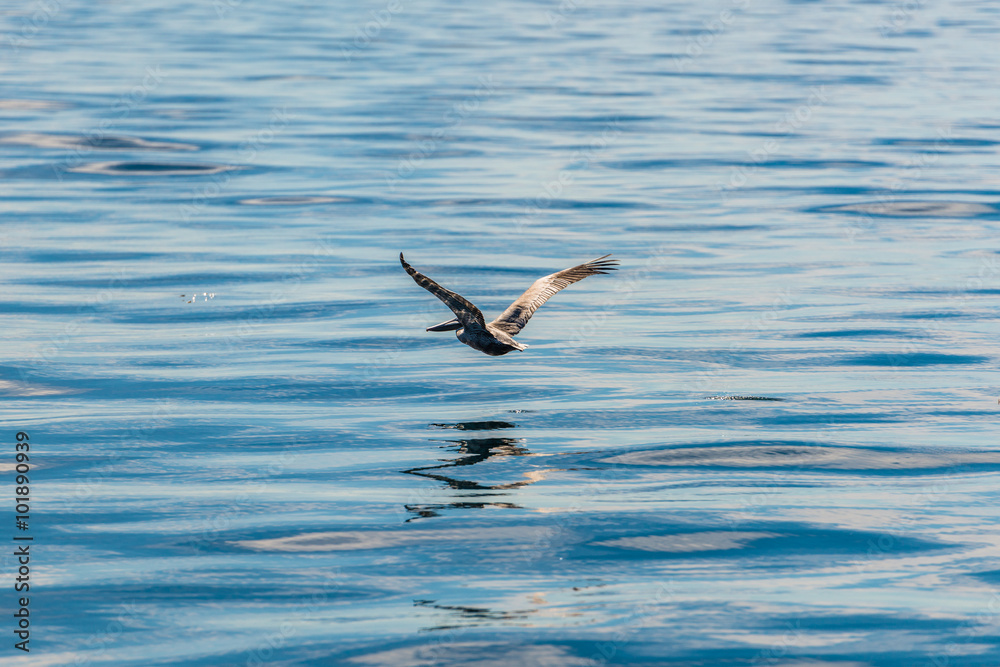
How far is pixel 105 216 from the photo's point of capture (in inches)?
831

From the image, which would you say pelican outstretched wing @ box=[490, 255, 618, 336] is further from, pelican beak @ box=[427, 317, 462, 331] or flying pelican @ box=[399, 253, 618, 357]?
pelican beak @ box=[427, 317, 462, 331]

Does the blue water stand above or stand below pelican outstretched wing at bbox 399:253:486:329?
below

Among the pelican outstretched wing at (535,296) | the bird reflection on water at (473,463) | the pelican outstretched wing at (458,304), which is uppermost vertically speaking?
the pelican outstretched wing at (458,304)

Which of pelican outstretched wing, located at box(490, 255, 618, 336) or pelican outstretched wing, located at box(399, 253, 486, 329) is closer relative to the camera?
pelican outstretched wing, located at box(399, 253, 486, 329)

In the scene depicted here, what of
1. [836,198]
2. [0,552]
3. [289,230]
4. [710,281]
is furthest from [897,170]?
[0,552]

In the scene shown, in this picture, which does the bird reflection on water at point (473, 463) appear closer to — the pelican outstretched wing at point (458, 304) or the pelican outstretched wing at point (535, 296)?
the pelican outstretched wing at point (535, 296)

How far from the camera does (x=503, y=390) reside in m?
12.2

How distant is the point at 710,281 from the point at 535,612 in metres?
10.2

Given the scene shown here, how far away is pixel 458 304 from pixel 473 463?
1.34 m

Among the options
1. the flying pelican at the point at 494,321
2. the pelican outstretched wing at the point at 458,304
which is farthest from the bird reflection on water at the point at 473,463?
the pelican outstretched wing at the point at 458,304

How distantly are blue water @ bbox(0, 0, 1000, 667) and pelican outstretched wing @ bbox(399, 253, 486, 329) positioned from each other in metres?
1.12

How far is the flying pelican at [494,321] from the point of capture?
9.17 meters

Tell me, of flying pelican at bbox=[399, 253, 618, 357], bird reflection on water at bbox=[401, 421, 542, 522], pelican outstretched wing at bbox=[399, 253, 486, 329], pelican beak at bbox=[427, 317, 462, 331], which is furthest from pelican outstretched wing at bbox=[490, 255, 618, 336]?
bird reflection on water at bbox=[401, 421, 542, 522]

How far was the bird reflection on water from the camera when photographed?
8938mm
